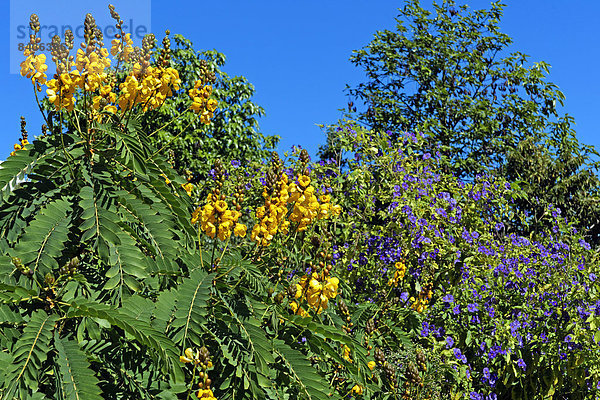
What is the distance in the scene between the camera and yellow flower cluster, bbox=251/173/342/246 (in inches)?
110

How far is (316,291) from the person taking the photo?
284 cm

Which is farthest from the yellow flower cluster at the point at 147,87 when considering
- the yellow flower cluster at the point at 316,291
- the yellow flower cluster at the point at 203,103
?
the yellow flower cluster at the point at 316,291

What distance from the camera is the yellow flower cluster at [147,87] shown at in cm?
307

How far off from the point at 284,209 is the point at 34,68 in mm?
1328

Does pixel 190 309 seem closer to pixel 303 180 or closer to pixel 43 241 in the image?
pixel 43 241

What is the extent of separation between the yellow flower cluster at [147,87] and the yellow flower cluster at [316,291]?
123cm

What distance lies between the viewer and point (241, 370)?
2494mm

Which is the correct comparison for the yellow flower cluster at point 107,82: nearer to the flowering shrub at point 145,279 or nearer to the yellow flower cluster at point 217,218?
the flowering shrub at point 145,279

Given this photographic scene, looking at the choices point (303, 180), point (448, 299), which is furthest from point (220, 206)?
point (448, 299)

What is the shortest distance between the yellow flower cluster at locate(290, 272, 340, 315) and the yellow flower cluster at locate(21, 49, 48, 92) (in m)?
1.53

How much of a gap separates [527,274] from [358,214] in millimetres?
1852

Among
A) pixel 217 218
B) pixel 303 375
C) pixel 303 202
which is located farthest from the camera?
pixel 303 202

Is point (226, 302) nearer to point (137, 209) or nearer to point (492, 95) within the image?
point (137, 209)

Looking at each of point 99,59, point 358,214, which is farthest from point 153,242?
point 358,214
